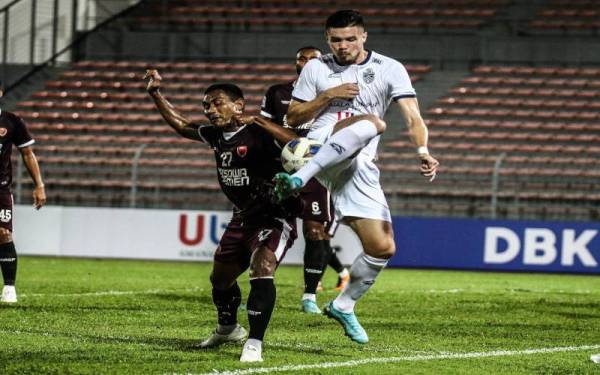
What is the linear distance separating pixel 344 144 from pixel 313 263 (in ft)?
13.2

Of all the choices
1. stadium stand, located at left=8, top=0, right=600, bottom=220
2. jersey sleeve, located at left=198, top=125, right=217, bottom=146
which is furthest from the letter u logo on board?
jersey sleeve, located at left=198, top=125, right=217, bottom=146

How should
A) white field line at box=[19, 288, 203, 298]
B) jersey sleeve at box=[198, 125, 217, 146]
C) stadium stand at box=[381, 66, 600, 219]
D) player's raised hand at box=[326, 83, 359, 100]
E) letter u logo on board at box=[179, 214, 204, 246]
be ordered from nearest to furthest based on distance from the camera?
player's raised hand at box=[326, 83, 359, 100], jersey sleeve at box=[198, 125, 217, 146], white field line at box=[19, 288, 203, 298], letter u logo on board at box=[179, 214, 204, 246], stadium stand at box=[381, 66, 600, 219]

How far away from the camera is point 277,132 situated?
719 cm

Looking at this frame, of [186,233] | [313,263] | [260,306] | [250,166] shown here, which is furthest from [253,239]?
[186,233]

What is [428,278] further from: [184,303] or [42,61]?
[42,61]

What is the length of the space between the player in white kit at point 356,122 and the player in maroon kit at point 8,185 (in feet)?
13.5

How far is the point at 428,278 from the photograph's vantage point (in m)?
16.9

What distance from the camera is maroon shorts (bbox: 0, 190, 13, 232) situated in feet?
34.4

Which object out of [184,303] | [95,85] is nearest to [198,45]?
[95,85]

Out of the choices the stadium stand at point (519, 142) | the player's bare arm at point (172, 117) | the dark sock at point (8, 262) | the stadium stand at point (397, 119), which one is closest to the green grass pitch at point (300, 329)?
the dark sock at point (8, 262)

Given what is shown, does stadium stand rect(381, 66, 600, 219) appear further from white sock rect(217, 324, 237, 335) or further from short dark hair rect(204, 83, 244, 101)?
short dark hair rect(204, 83, 244, 101)

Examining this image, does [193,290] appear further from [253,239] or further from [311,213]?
[253,239]

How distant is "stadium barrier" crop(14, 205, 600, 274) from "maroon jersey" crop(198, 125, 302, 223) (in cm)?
1137

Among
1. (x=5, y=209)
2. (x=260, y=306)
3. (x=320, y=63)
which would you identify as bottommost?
(x=5, y=209)
